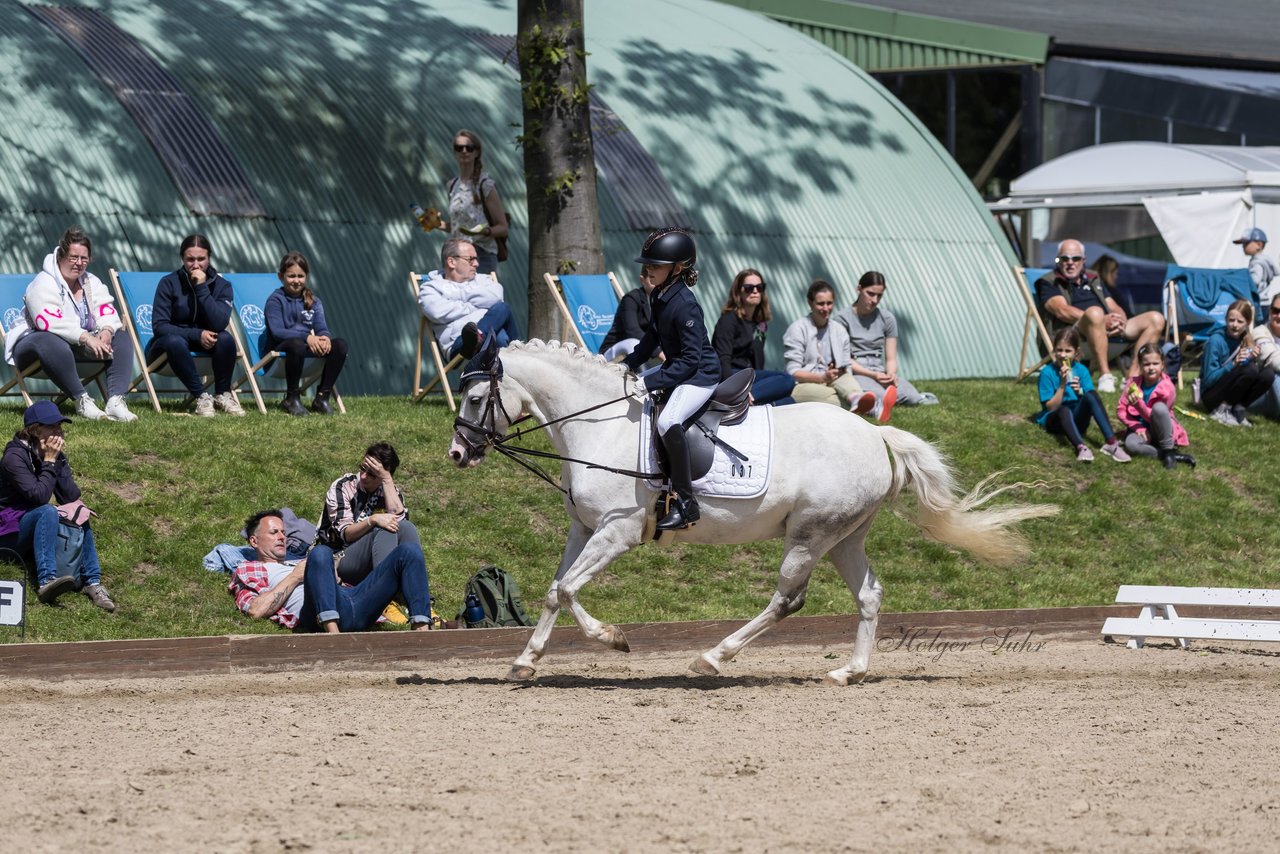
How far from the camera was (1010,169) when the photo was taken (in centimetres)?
2886

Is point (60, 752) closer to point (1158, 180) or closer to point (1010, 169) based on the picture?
point (1158, 180)

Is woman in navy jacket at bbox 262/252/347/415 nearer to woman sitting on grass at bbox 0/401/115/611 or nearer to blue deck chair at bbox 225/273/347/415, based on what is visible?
blue deck chair at bbox 225/273/347/415

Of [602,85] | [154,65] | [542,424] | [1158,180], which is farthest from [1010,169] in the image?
[542,424]

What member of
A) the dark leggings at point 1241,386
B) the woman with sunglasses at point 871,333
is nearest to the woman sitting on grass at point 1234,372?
the dark leggings at point 1241,386

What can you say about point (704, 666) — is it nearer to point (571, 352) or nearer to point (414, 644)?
point (414, 644)

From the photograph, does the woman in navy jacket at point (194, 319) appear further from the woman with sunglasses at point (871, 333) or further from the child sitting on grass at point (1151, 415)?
the child sitting on grass at point (1151, 415)

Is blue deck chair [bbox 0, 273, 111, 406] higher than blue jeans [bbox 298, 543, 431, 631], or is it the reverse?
blue deck chair [bbox 0, 273, 111, 406]

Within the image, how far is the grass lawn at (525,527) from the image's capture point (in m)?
9.83

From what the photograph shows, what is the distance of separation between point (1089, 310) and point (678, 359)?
8.49 metres

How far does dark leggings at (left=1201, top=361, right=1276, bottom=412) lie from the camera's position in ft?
50.6

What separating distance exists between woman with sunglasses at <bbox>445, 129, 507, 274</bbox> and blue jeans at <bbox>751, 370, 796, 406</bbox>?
2884 millimetres

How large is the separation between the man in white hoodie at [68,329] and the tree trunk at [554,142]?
3550 mm

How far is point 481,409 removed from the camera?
8328 mm

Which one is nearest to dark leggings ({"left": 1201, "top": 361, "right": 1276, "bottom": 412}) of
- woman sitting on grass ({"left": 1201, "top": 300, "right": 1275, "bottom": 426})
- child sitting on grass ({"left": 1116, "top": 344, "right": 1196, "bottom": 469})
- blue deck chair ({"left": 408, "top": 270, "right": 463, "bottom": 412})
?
woman sitting on grass ({"left": 1201, "top": 300, "right": 1275, "bottom": 426})
